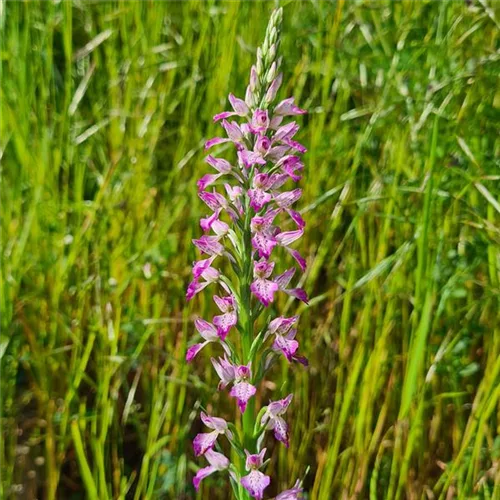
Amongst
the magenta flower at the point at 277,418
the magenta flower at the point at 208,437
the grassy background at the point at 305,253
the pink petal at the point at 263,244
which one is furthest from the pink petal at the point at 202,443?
the grassy background at the point at 305,253

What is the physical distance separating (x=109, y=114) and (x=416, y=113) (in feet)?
3.94

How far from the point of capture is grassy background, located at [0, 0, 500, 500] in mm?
2084

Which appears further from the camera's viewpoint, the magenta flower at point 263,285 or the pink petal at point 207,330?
the pink petal at point 207,330

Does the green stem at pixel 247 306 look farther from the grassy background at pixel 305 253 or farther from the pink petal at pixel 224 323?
the grassy background at pixel 305 253

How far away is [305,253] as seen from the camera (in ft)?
8.30

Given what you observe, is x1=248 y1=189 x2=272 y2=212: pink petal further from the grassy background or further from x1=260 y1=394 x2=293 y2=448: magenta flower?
the grassy background

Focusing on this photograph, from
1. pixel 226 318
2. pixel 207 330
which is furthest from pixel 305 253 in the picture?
pixel 226 318

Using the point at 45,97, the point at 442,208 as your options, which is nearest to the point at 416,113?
the point at 442,208

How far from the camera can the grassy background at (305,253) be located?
2.08 meters

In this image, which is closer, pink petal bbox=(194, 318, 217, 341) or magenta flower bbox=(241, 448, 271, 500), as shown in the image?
magenta flower bbox=(241, 448, 271, 500)

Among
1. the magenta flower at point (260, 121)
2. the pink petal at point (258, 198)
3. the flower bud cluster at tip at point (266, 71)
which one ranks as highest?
the flower bud cluster at tip at point (266, 71)

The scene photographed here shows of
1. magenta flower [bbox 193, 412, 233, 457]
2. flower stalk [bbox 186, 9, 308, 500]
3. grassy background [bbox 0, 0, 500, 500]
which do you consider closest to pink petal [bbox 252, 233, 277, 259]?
flower stalk [bbox 186, 9, 308, 500]

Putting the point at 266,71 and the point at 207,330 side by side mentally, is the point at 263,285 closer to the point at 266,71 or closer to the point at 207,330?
the point at 207,330

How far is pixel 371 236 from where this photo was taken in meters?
2.41
